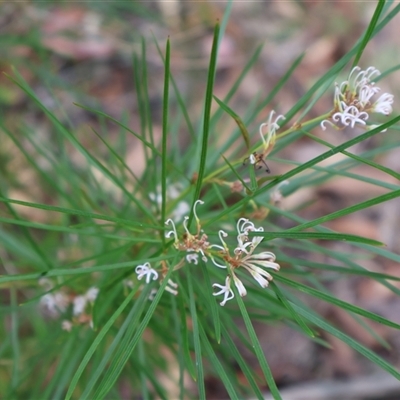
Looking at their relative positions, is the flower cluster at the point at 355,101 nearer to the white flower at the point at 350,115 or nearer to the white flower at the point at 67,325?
the white flower at the point at 350,115

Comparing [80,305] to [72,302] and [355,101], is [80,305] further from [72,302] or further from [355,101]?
[355,101]

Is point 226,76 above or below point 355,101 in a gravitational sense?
above

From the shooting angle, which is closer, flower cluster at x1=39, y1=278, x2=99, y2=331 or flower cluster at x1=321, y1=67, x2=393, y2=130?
flower cluster at x1=321, y1=67, x2=393, y2=130

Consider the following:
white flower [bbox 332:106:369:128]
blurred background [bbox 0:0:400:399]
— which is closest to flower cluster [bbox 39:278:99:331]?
white flower [bbox 332:106:369:128]

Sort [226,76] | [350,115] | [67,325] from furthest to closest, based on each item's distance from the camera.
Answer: [226,76] → [67,325] → [350,115]

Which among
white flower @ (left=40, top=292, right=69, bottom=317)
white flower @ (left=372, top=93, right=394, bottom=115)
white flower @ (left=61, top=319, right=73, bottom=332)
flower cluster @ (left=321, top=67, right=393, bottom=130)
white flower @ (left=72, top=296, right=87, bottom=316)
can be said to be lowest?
white flower @ (left=61, top=319, right=73, bottom=332)

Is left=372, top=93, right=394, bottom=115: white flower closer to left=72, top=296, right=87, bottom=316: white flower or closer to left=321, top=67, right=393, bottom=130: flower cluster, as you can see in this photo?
left=321, top=67, right=393, bottom=130: flower cluster

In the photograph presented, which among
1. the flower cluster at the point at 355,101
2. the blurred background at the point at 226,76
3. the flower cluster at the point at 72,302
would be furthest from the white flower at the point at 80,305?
the blurred background at the point at 226,76

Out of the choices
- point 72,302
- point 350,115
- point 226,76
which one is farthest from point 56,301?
point 226,76

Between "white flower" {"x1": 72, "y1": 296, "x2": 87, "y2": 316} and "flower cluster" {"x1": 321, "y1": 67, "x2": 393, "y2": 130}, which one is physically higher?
"flower cluster" {"x1": 321, "y1": 67, "x2": 393, "y2": 130}
